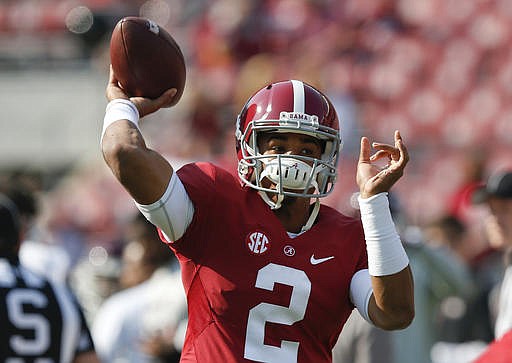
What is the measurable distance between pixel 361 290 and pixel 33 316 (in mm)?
1496

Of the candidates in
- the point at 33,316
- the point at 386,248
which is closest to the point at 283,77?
the point at 33,316

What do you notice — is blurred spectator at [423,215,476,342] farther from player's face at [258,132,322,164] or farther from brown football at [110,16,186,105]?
brown football at [110,16,186,105]

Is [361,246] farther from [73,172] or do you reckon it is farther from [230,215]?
[73,172]

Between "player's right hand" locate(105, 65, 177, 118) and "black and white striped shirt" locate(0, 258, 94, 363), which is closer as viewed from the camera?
"player's right hand" locate(105, 65, 177, 118)

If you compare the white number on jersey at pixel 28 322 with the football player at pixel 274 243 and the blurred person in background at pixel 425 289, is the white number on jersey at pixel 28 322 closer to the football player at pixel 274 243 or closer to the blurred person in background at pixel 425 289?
the football player at pixel 274 243

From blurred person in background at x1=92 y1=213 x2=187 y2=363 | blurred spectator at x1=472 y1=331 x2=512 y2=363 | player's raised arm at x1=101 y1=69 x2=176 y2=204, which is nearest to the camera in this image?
player's raised arm at x1=101 y1=69 x2=176 y2=204

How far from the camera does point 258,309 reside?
2873mm

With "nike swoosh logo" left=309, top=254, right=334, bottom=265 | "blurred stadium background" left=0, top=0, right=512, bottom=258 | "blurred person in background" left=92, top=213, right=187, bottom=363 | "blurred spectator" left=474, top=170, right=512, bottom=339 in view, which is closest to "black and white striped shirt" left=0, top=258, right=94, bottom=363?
"blurred person in background" left=92, top=213, right=187, bottom=363

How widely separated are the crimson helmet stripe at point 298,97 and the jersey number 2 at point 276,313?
454 millimetres

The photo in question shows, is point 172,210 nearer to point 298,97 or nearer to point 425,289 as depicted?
point 298,97

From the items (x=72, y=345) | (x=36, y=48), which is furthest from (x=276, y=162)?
(x=36, y=48)

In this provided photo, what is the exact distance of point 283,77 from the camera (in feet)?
32.2

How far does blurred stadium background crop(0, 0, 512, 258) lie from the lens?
937 centimetres

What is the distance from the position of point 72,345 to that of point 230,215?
A: 4.44 feet
